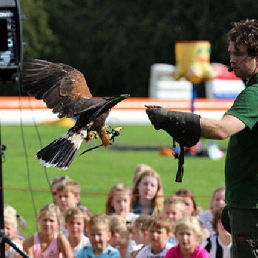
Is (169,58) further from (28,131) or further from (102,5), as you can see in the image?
(28,131)

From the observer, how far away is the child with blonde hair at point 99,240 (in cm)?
791

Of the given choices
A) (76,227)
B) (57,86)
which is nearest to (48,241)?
(76,227)

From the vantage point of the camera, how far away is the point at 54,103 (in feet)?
20.3

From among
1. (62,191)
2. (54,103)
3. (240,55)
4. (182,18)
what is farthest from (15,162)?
(182,18)

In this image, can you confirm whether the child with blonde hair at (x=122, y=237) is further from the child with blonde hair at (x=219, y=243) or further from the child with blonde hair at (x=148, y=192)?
the child with blonde hair at (x=148, y=192)

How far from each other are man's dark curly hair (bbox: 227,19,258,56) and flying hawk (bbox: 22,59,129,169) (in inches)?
24.6

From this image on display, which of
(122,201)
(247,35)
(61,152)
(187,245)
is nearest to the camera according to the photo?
(247,35)

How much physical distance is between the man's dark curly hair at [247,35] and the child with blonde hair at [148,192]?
389cm

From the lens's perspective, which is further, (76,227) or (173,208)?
(173,208)

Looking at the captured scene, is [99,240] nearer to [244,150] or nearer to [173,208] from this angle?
[173,208]

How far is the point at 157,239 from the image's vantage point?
7734 mm

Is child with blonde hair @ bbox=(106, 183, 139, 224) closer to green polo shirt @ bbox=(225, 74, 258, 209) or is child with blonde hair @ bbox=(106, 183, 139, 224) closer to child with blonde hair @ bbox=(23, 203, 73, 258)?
child with blonde hair @ bbox=(23, 203, 73, 258)

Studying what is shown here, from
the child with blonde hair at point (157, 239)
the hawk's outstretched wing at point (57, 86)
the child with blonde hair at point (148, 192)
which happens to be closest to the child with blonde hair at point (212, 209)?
the child with blonde hair at point (148, 192)

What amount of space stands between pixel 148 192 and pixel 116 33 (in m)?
43.3
